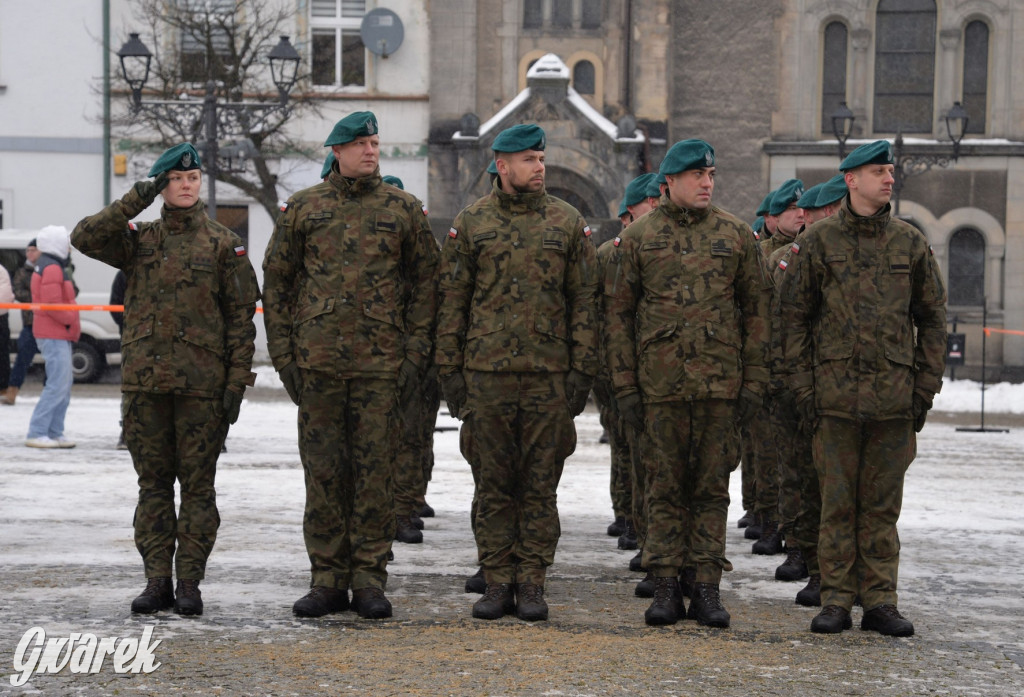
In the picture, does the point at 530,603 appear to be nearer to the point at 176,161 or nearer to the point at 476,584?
the point at 476,584

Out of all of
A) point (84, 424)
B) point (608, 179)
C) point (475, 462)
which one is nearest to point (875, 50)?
point (608, 179)

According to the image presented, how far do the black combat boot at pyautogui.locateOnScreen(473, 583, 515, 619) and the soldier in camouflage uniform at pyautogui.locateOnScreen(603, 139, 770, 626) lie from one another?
2.16ft

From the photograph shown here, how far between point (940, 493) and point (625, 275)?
572cm

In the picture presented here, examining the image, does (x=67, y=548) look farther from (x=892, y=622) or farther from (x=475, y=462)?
(x=892, y=622)

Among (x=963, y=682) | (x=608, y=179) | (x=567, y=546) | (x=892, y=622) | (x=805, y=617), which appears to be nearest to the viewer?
(x=963, y=682)

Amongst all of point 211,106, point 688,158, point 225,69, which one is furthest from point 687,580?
point 225,69

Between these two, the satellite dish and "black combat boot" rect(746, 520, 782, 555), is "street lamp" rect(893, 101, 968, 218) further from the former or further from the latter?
"black combat boot" rect(746, 520, 782, 555)

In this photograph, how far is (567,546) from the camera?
9.07m

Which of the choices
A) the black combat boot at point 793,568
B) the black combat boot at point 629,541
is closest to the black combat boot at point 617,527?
the black combat boot at point 629,541

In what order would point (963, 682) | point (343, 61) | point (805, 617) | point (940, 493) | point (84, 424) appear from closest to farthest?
point (963, 682)
point (805, 617)
point (940, 493)
point (84, 424)
point (343, 61)

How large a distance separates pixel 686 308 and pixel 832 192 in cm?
167

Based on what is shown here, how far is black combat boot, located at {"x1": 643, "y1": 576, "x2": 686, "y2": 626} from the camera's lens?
22.0 ft

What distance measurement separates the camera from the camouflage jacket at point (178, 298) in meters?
6.82

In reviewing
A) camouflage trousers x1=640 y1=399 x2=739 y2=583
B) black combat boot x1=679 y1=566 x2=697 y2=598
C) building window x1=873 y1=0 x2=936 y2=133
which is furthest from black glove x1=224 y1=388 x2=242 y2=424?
building window x1=873 y1=0 x2=936 y2=133
